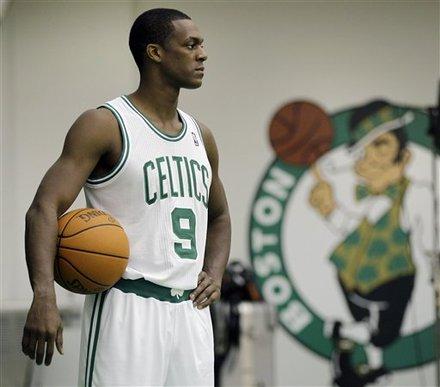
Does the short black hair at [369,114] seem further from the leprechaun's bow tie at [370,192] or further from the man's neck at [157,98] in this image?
the man's neck at [157,98]

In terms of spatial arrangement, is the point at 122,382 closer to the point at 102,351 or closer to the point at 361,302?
the point at 102,351

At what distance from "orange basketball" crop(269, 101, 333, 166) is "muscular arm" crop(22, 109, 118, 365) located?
467cm

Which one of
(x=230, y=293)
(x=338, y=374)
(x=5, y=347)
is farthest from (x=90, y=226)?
(x=338, y=374)

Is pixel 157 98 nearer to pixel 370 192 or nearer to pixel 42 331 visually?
pixel 42 331

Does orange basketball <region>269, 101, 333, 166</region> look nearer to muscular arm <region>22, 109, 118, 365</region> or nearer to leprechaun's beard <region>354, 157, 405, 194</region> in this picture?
leprechaun's beard <region>354, 157, 405, 194</region>

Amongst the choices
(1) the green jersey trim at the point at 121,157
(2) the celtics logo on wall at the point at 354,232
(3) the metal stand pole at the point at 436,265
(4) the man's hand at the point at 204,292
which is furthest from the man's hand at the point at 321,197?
(1) the green jersey trim at the point at 121,157

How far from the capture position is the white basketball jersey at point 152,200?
10.4 feet

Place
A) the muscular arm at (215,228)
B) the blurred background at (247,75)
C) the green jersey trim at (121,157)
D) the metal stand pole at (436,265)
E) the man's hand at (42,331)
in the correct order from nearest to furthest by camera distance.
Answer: the man's hand at (42,331) < the green jersey trim at (121,157) < the muscular arm at (215,228) < the metal stand pole at (436,265) < the blurred background at (247,75)

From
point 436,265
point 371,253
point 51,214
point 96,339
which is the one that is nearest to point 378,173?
point 371,253

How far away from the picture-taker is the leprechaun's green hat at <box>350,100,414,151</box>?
7.83m

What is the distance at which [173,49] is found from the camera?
3.34 m

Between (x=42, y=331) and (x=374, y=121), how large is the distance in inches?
206

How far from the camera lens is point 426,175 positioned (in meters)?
7.84

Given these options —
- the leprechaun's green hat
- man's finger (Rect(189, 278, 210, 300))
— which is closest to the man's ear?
man's finger (Rect(189, 278, 210, 300))
